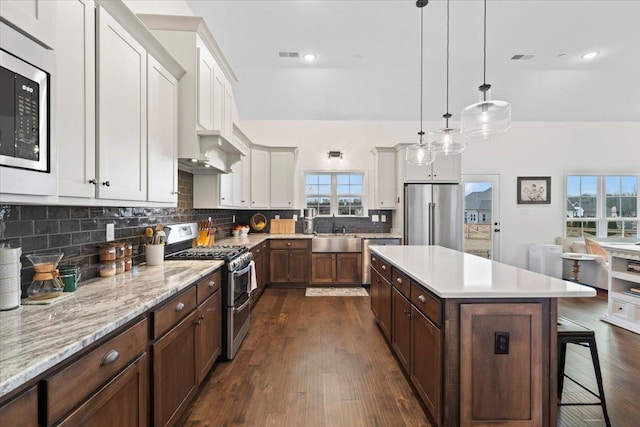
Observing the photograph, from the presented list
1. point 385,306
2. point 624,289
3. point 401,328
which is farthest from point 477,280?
point 624,289

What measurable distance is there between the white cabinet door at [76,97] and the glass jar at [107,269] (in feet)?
2.15

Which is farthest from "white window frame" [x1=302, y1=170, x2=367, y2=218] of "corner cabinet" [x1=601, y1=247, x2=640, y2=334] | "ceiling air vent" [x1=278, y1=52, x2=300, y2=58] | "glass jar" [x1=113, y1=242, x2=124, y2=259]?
"glass jar" [x1=113, y1=242, x2=124, y2=259]

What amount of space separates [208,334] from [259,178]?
364cm

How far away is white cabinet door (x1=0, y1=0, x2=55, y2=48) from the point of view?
1032 millimetres

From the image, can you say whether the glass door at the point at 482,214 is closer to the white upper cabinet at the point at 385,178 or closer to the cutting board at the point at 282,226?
the white upper cabinet at the point at 385,178

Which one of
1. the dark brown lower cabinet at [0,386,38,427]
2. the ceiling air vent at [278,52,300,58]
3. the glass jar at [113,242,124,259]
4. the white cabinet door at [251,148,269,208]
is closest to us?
the dark brown lower cabinet at [0,386,38,427]

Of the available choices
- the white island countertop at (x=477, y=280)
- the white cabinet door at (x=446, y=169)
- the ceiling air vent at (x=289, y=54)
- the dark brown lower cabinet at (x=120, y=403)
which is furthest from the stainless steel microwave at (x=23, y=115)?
the white cabinet door at (x=446, y=169)

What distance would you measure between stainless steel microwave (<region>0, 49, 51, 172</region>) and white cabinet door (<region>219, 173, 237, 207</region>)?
274cm

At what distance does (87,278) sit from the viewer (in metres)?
1.91

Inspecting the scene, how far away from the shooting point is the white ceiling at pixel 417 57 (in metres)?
3.47

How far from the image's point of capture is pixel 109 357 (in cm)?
118

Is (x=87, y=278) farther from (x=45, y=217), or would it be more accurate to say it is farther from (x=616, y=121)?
(x=616, y=121)

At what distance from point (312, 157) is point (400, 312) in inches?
162

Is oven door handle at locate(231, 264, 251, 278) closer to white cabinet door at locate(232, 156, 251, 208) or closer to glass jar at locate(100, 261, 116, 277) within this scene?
glass jar at locate(100, 261, 116, 277)
